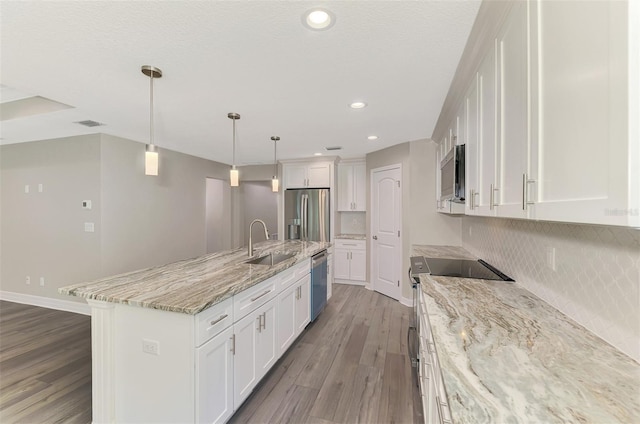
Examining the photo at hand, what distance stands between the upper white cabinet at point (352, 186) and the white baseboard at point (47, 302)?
438cm

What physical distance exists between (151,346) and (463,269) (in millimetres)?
2605

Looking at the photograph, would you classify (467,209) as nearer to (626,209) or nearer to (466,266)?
(466,266)

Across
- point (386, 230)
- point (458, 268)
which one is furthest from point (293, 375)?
point (386, 230)

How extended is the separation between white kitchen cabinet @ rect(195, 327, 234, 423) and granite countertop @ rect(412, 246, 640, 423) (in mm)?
1265

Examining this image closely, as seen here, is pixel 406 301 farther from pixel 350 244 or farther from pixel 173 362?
pixel 173 362

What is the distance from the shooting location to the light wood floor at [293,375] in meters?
1.91

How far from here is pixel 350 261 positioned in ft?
16.9

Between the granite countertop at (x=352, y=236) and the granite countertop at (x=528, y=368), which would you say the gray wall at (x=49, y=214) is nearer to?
the granite countertop at (x=352, y=236)

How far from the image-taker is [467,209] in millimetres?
1885

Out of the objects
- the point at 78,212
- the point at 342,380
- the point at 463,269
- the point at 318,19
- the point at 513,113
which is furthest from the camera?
the point at 78,212

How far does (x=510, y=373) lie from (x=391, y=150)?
12.7 ft

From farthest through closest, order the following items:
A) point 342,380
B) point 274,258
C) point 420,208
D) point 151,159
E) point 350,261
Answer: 1. point 350,261
2. point 420,208
3. point 274,258
4. point 342,380
5. point 151,159

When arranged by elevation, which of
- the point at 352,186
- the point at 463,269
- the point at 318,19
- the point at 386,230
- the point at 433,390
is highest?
the point at 318,19

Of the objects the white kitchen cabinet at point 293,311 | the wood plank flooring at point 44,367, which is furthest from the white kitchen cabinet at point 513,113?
the wood plank flooring at point 44,367
